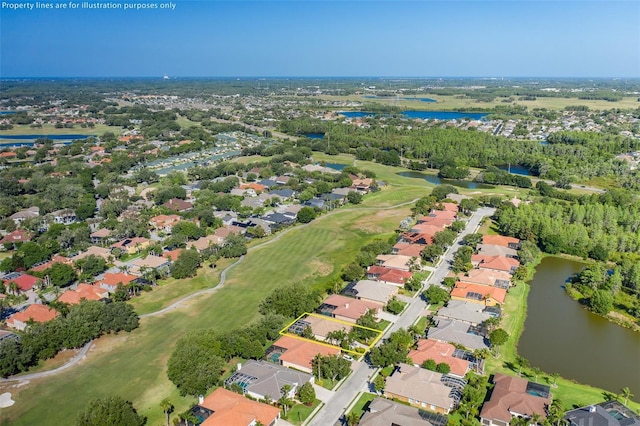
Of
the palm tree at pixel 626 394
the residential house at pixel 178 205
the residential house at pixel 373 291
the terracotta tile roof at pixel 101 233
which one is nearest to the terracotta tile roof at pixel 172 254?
the terracotta tile roof at pixel 101 233

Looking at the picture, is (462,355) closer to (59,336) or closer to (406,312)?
(406,312)

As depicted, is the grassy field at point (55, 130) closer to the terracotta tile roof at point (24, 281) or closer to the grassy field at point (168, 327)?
the terracotta tile roof at point (24, 281)

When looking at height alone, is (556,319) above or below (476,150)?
below

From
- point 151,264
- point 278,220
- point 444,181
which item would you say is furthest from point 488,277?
point 444,181

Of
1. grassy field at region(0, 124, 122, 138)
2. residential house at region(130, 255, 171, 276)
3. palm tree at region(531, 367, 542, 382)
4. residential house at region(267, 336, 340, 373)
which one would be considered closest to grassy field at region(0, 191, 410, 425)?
residential house at region(130, 255, 171, 276)

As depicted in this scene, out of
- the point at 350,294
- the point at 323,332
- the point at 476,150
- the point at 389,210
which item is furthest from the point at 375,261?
the point at 476,150

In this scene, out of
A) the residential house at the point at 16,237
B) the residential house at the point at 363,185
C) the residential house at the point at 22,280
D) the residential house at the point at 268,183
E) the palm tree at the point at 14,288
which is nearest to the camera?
the palm tree at the point at 14,288

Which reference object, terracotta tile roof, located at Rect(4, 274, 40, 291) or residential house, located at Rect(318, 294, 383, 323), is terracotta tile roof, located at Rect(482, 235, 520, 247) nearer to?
residential house, located at Rect(318, 294, 383, 323)
